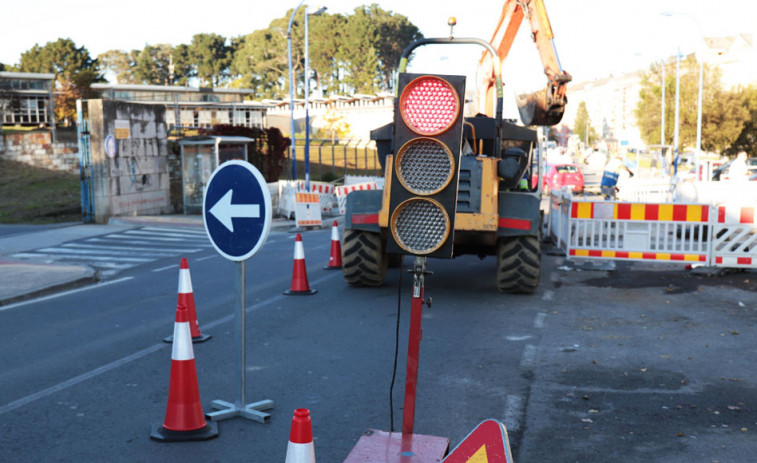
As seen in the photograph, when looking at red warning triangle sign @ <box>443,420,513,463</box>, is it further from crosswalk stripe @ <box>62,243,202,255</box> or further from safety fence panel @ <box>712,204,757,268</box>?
crosswalk stripe @ <box>62,243,202,255</box>

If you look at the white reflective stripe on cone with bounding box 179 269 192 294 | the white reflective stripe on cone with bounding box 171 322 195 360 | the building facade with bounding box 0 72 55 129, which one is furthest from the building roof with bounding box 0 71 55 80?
the white reflective stripe on cone with bounding box 171 322 195 360

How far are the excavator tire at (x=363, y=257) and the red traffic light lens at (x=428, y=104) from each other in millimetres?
7122

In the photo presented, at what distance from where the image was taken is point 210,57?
365 ft

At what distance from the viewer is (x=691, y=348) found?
26.0ft

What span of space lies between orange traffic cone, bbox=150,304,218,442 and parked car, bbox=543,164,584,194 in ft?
111

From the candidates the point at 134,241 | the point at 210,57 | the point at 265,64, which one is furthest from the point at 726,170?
the point at 210,57

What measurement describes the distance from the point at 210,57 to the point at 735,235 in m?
106

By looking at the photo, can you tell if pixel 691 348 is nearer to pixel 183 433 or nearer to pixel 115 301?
pixel 183 433

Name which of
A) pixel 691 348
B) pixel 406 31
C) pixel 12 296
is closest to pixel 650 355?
pixel 691 348

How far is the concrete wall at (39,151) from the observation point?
36.3 metres

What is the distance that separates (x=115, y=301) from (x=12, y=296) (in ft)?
4.98

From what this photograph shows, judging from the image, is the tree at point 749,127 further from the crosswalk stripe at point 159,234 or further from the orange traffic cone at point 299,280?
the orange traffic cone at point 299,280

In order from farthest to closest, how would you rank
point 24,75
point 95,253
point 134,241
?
1. point 24,75
2. point 134,241
3. point 95,253

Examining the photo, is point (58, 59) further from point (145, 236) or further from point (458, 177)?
point (458, 177)
